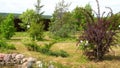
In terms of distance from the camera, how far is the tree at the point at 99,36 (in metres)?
11.2

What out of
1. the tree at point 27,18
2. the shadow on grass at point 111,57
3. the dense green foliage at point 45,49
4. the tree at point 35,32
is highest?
the tree at point 27,18

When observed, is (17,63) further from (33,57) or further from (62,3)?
(62,3)

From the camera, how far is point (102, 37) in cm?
1119

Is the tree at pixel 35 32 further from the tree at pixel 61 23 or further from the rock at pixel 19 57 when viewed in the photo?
the rock at pixel 19 57

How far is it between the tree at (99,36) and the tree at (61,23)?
8902 millimetres

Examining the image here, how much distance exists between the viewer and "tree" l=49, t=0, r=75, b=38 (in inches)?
814

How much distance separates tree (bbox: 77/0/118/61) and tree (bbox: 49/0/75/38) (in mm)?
8902

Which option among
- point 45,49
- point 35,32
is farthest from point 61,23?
point 45,49

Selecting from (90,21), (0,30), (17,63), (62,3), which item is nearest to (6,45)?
(17,63)

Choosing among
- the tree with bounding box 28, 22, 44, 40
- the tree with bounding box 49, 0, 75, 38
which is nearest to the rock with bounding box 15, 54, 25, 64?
the tree with bounding box 28, 22, 44, 40

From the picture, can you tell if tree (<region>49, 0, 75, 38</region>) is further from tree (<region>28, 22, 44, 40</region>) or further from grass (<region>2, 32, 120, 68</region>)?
grass (<region>2, 32, 120, 68</region>)

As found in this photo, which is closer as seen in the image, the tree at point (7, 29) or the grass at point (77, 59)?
the grass at point (77, 59)

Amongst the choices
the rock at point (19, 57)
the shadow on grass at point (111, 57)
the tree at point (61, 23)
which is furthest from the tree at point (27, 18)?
the shadow on grass at point (111, 57)

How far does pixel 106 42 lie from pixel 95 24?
2.49 feet
